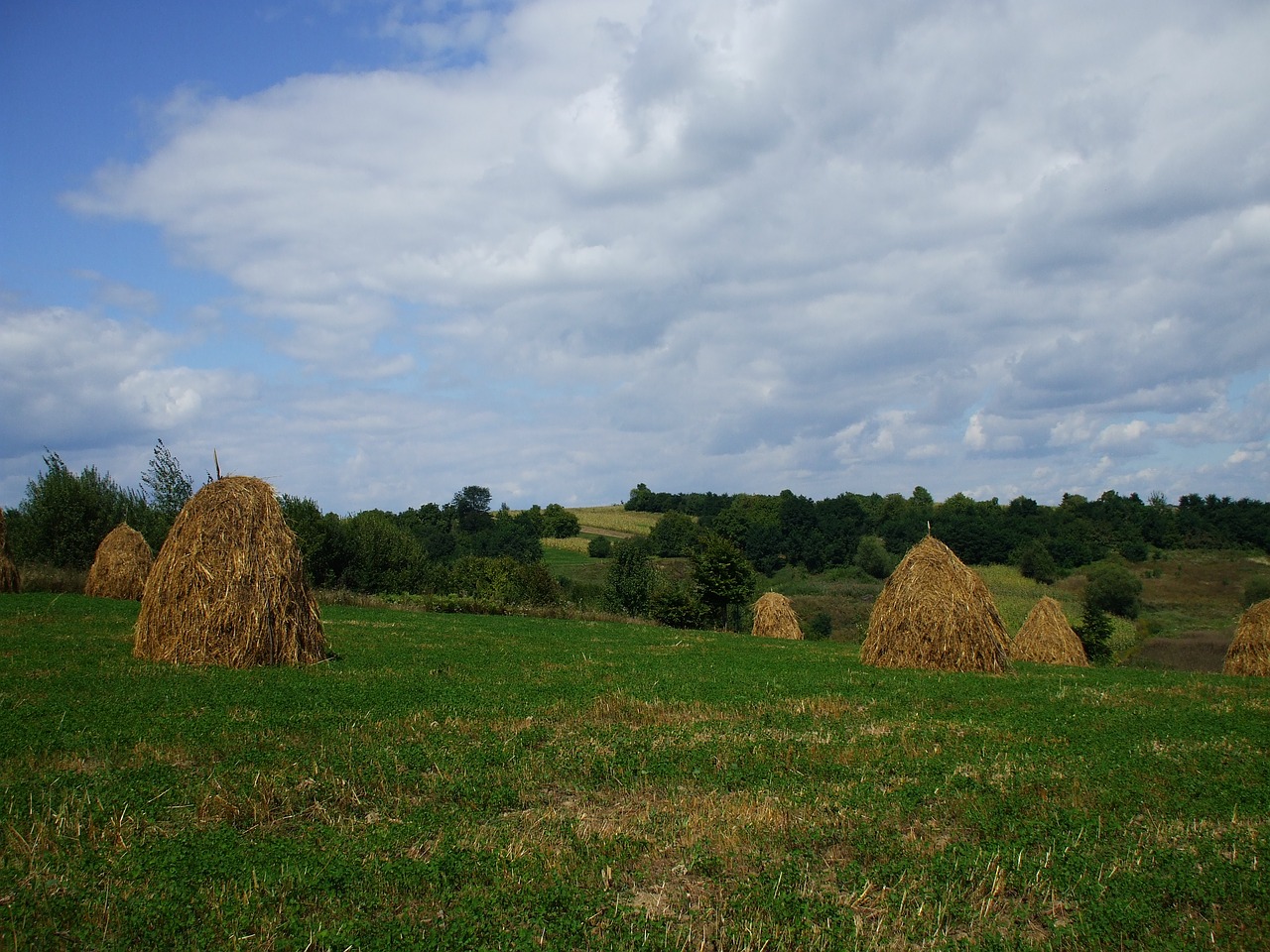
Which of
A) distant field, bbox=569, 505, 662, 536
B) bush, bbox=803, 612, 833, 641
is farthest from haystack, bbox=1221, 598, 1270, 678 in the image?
distant field, bbox=569, 505, 662, 536

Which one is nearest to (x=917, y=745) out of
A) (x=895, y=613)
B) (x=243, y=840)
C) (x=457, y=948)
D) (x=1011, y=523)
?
(x=457, y=948)

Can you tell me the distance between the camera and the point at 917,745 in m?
8.62

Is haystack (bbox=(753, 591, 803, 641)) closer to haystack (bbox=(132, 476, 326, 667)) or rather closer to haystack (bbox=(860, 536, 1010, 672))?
haystack (bbox=(860, 536, 1010, 672))

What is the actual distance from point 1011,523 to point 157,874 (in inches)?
3827

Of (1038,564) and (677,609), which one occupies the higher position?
(1038,564)

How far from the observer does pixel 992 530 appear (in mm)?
85750

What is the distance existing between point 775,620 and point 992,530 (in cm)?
5755

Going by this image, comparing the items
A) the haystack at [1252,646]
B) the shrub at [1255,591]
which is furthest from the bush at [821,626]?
the shrub at [1255,591]

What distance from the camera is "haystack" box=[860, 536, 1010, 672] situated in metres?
18.4

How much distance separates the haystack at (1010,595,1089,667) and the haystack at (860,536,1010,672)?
1158 centimetres

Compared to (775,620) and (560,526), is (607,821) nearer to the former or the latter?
(775,620)

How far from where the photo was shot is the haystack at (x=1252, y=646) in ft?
80.5

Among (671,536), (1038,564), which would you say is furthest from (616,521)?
(1038,564)

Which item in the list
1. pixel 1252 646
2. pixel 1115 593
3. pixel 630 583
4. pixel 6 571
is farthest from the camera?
pixel 1115 593
